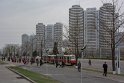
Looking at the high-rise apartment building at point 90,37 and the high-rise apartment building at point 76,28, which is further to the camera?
the high-rise apartment building at point 90,37

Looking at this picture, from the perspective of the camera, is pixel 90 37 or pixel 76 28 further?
pixel 90 37

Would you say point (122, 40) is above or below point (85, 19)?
below

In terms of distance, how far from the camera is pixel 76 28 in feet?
247

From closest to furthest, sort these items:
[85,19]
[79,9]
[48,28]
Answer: [85,19] < [79,9] < [48,28]

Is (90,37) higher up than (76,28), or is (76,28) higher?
(76,28)

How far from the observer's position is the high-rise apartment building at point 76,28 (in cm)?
7191

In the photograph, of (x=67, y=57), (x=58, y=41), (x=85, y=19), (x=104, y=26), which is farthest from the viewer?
(x=58, y=41)

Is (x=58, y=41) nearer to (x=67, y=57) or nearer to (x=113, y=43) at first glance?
(x=67, y=57)

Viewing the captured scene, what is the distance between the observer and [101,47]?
111625mm

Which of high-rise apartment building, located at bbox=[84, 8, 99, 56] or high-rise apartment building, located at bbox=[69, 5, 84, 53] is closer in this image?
high-rise apartment building, located at bbox=[69, 5, 84, 53]

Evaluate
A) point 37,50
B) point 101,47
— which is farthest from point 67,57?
point 37,50

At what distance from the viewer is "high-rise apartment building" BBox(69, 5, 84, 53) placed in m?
71.9

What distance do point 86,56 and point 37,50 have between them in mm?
26823

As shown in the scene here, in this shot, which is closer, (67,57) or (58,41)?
(67,57)
